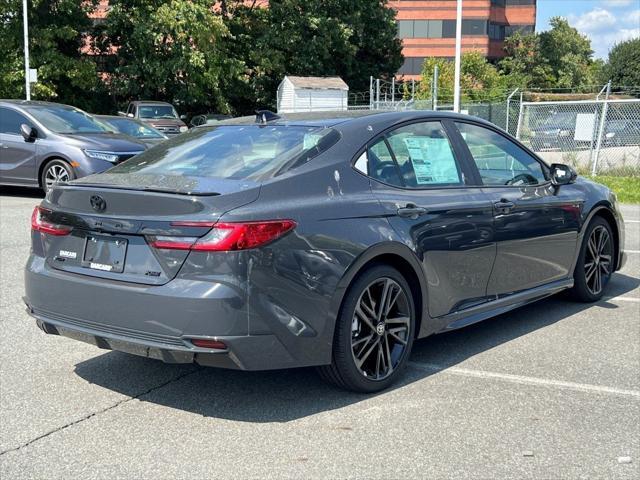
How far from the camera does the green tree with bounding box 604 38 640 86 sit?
61.3 metres

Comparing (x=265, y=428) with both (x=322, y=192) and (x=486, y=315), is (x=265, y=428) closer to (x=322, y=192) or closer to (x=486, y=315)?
(x=322, y=192)

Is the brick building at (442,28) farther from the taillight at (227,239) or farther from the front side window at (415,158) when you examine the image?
the taillight at (227,239)

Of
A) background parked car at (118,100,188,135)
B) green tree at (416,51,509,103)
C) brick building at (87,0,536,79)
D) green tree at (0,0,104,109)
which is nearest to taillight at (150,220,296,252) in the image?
background parked car at (118,100,188,135)

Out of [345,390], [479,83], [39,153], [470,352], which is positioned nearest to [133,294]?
[345,390]

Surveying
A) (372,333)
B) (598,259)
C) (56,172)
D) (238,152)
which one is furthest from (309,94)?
(372,333)

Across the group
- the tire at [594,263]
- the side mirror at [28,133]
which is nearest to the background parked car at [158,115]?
the side mirror at [28,133]

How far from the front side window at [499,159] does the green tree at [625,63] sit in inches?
2404

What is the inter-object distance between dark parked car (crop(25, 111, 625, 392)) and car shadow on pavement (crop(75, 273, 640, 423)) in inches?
10.0

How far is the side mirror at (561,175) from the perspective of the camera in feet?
18.5

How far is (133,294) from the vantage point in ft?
11.9

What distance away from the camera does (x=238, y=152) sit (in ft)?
14.1

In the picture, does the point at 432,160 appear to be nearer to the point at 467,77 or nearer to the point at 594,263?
the point at 594,263

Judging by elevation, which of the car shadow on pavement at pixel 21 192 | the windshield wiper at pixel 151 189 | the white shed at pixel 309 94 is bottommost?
the car shadow on pavement at pixel 21 192

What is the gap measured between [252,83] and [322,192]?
36.2 meters
